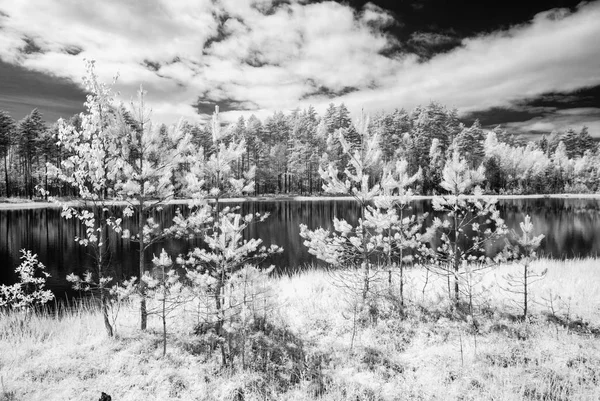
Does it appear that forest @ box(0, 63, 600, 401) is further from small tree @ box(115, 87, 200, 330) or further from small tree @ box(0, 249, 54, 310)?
small tree @ box(0, 249, 54, 310)

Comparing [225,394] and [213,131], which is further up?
[213,131]

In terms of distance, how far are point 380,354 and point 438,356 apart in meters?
1.28

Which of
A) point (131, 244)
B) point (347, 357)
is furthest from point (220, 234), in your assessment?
point (131, 244)

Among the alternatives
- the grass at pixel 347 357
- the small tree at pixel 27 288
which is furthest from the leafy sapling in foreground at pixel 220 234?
the small tree at pixel 27 288

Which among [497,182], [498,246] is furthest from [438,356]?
[497,182]

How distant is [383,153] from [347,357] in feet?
213

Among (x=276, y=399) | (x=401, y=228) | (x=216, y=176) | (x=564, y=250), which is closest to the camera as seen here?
(x=276, y=399)

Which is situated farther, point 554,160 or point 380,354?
point 554,160

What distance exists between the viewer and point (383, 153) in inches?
2692

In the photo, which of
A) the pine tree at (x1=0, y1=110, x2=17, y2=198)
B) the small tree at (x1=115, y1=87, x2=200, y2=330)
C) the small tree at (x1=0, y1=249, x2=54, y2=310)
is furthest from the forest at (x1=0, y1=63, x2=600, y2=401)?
the pine tree at (x1=0, y1=110, x2=17, y2=198)

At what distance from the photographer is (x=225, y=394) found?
6020 mm

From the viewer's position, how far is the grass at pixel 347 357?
592 cm

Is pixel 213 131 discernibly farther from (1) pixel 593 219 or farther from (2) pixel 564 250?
(1) pixel 593 219

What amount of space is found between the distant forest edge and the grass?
52126mm
